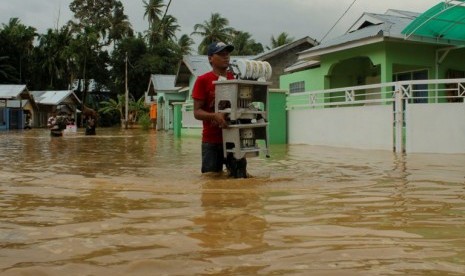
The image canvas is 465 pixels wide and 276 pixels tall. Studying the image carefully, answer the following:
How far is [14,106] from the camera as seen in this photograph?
45.0 metres

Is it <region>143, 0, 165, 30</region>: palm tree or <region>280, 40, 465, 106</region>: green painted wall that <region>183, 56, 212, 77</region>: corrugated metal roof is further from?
<region>143, 0, 165, 30</region>: palm tree

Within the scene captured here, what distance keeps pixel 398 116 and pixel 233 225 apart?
29.0ft

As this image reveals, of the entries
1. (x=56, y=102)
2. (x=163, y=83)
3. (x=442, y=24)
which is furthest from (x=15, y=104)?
(x=442, y=24)

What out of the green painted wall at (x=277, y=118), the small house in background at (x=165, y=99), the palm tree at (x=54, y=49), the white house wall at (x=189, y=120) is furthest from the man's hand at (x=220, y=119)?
the palm tree at (x=54, y=49)

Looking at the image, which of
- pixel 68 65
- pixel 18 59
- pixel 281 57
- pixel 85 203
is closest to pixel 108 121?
pixel 68 65

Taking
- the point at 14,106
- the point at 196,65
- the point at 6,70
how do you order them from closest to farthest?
the point at 196,65
the point at 14,106
the point at 6,70

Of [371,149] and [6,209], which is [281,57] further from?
[6,209]

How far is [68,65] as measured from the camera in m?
54.4

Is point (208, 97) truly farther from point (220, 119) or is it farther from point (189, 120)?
point (189, 120)

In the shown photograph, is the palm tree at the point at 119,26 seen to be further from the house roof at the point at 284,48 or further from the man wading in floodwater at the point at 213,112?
the man wading in floodwater at the point at 213,112

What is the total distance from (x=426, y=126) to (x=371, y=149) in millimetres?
1617

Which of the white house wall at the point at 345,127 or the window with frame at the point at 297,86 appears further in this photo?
the window with frame at the point at 297,86

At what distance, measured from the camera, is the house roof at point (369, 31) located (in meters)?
15.2

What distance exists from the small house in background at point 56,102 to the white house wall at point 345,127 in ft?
117
